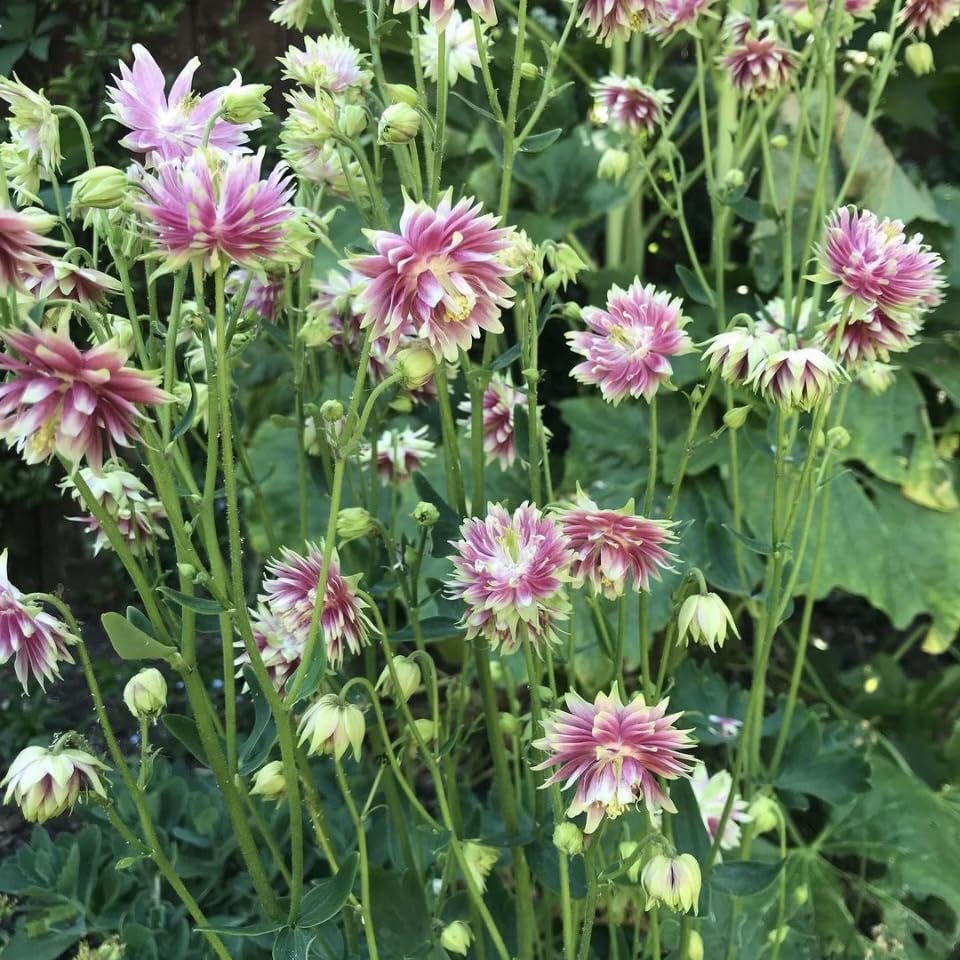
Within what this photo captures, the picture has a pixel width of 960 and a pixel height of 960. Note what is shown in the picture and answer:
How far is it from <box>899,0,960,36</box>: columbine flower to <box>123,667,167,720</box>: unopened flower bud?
0.70 meters

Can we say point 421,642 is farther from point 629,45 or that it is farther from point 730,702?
point 629,45

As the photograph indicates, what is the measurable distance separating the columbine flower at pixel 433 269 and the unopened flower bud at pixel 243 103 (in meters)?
0.10

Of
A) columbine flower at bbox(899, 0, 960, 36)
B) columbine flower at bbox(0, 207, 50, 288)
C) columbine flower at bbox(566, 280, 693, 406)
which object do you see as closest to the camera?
columbine flower at bbox(0, 207, 50, 288)

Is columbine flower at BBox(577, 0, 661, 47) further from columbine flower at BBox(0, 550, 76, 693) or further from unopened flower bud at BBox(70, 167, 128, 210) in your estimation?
columbine flower at BBox(0, 550, 76, 693)

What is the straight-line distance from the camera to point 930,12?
0.75m

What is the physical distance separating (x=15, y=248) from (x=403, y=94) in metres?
0.23

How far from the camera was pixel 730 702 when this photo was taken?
38.7 inches

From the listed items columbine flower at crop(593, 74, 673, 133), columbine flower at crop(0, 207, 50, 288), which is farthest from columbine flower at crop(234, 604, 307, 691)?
columbine flower at crop(593, 74, 673, 133)

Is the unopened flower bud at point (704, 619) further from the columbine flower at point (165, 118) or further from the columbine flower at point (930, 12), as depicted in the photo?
the columbine flower at point (930, 12)

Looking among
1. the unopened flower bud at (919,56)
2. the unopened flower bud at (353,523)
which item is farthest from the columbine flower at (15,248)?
the unopened flower bud at (919,56)

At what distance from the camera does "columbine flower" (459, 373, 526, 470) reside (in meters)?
0.68

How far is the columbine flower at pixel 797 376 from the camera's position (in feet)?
1.71

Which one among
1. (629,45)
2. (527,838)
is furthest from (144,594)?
(629,45)

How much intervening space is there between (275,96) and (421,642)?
0.95m
